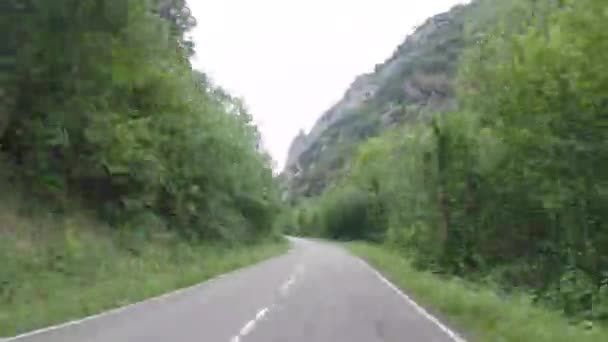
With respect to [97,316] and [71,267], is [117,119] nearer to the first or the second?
[71,267]

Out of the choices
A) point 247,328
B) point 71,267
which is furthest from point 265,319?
point 71,267

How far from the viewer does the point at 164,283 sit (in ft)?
83.2

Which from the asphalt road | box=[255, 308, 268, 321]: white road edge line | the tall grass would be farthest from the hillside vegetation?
the tall grass

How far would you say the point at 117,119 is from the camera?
32.3m

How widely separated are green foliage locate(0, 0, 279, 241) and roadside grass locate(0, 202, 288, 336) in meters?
2.38

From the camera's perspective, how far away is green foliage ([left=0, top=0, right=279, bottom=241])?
22359 mm

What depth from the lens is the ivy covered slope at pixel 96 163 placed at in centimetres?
2122

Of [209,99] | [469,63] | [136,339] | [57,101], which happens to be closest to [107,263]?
[57,101]

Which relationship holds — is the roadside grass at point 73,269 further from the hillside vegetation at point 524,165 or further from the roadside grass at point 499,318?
the hillside vegetation at point 524,165

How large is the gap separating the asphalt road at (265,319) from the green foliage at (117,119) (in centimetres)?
725

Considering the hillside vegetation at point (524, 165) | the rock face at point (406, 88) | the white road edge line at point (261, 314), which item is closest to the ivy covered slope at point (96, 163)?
the white road edge line at point (261, 314)

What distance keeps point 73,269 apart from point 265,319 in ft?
28.0

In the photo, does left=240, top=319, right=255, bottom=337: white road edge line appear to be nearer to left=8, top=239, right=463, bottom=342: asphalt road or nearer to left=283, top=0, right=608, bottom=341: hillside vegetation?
left=8, top=239, right=463, bottom=342: asphalt road

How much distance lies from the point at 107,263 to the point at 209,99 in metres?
32.1
